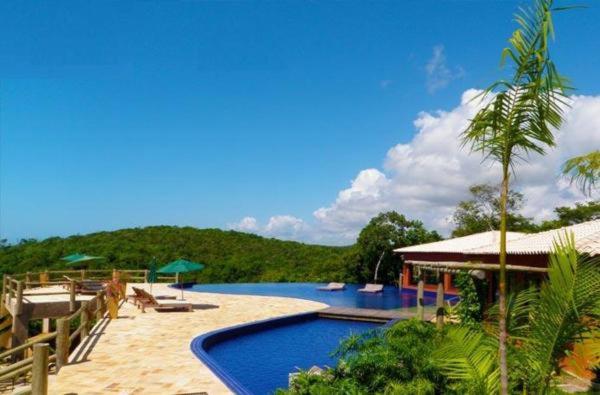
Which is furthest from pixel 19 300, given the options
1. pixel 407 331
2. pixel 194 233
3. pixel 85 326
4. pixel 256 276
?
pixel 194 233

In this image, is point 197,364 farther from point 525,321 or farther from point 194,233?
point 194,233

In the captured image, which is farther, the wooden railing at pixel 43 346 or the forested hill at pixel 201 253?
the forested hill at pixel 201 253

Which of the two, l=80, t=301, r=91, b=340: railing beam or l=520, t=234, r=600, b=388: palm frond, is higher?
l=520, t=234, r=600, b=388: palm frond

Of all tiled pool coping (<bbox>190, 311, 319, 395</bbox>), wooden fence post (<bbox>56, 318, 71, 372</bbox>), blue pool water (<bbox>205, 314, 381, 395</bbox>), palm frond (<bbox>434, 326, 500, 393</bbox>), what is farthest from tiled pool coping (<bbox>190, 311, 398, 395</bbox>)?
palm frond (<bbox>434, 326, 500, 393</bbox>)

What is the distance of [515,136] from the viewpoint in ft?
12.6

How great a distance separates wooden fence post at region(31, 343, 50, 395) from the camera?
236 inches

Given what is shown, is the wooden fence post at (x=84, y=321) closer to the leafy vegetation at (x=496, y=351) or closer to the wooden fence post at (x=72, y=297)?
the wooden fence post at (x=72, y=297)

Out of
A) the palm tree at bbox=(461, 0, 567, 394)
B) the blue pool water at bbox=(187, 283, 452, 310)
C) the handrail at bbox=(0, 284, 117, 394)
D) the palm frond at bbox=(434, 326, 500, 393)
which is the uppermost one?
the palm tree at bbox=(461, 0, 567, 394)

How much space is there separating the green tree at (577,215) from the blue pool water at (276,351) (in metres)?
25.9

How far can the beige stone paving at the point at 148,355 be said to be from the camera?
852cm

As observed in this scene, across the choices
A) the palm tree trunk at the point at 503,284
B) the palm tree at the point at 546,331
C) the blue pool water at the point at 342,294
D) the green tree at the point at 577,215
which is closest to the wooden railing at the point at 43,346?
the palm tree at the point at 546,331

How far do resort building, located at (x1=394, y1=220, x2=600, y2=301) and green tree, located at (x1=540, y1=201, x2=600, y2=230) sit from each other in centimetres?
1393

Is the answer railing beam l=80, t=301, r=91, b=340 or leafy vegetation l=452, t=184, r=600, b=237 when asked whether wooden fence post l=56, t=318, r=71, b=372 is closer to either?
railing beam l=80, t=301, r=91, b=340

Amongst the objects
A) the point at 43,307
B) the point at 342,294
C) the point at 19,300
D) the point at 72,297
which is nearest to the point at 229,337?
the point at 72,297
